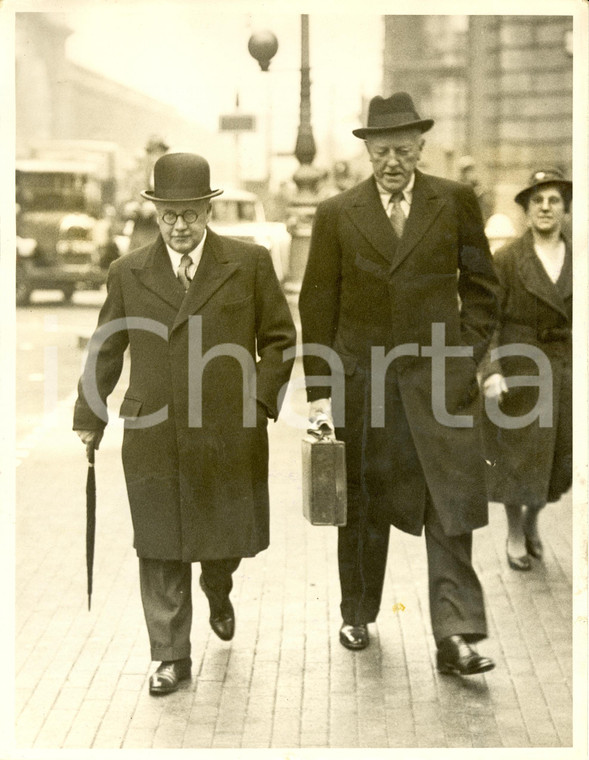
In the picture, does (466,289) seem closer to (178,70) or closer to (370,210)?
(370,210)

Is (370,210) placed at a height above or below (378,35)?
below

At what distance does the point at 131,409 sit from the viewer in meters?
8.17

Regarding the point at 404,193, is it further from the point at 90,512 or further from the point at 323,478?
the point at 90,512

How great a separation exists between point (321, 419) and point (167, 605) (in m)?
0.99

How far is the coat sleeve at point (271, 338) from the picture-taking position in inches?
319

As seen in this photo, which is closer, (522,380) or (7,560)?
(7,560)

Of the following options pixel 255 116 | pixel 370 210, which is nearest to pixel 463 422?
pixel 370 210

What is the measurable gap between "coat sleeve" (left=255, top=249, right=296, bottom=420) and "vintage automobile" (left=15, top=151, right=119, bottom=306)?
0.65m

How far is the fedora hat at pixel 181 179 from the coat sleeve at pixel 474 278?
1.03 meters

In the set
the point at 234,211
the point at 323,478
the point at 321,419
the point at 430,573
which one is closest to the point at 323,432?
the point at 321,419

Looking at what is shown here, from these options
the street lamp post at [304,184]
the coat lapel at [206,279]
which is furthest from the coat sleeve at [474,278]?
the coat lapel at [206,279]

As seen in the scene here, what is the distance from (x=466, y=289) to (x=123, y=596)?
1.96 metres

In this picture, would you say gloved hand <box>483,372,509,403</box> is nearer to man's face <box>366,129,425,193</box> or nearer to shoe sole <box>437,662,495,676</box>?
man's face <box>366,129,425,193</box>

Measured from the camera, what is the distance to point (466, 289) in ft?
27.1
